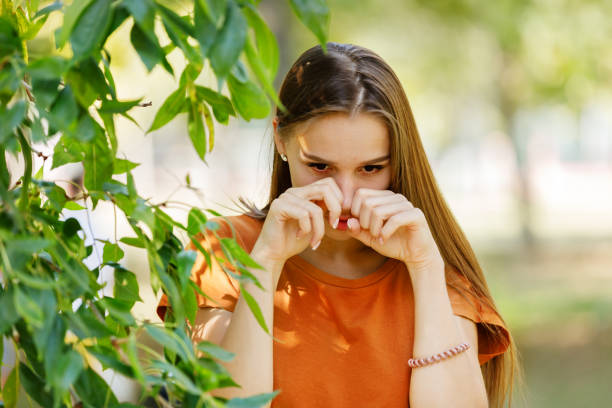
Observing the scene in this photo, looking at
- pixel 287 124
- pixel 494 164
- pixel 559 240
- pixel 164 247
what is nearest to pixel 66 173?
pixel 287 124

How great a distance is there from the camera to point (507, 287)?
1260 centimetres

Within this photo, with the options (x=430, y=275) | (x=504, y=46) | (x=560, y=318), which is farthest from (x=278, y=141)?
(x=504, y=46)

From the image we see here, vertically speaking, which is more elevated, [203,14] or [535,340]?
[203,14]

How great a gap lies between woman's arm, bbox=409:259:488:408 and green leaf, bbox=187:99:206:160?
3.75ft

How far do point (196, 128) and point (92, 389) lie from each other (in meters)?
0.44

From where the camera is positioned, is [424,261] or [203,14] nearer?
[203,14]

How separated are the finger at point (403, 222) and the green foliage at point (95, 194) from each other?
2.94ft

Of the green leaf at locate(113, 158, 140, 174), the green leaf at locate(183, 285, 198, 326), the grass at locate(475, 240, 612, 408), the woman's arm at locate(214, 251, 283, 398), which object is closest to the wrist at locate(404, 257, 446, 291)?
the woman's arm at locate(214, 251, 283, 398)

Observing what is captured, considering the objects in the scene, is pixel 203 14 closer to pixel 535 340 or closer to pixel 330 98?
pixel 330 98

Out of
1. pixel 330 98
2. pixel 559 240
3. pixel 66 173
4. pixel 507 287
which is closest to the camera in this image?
pixel 330 98

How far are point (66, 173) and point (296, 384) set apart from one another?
4.77 meters

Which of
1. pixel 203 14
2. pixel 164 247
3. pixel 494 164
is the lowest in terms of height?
pixel 494 164

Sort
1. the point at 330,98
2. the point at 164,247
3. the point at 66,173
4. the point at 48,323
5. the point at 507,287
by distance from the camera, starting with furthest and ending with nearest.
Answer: the point at 507,287, the point at 66,173, the point at 330,98, the point at 164,247, the point at 48,323

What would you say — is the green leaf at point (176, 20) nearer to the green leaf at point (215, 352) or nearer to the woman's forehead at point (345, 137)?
the green leaf at point (215, 352)
